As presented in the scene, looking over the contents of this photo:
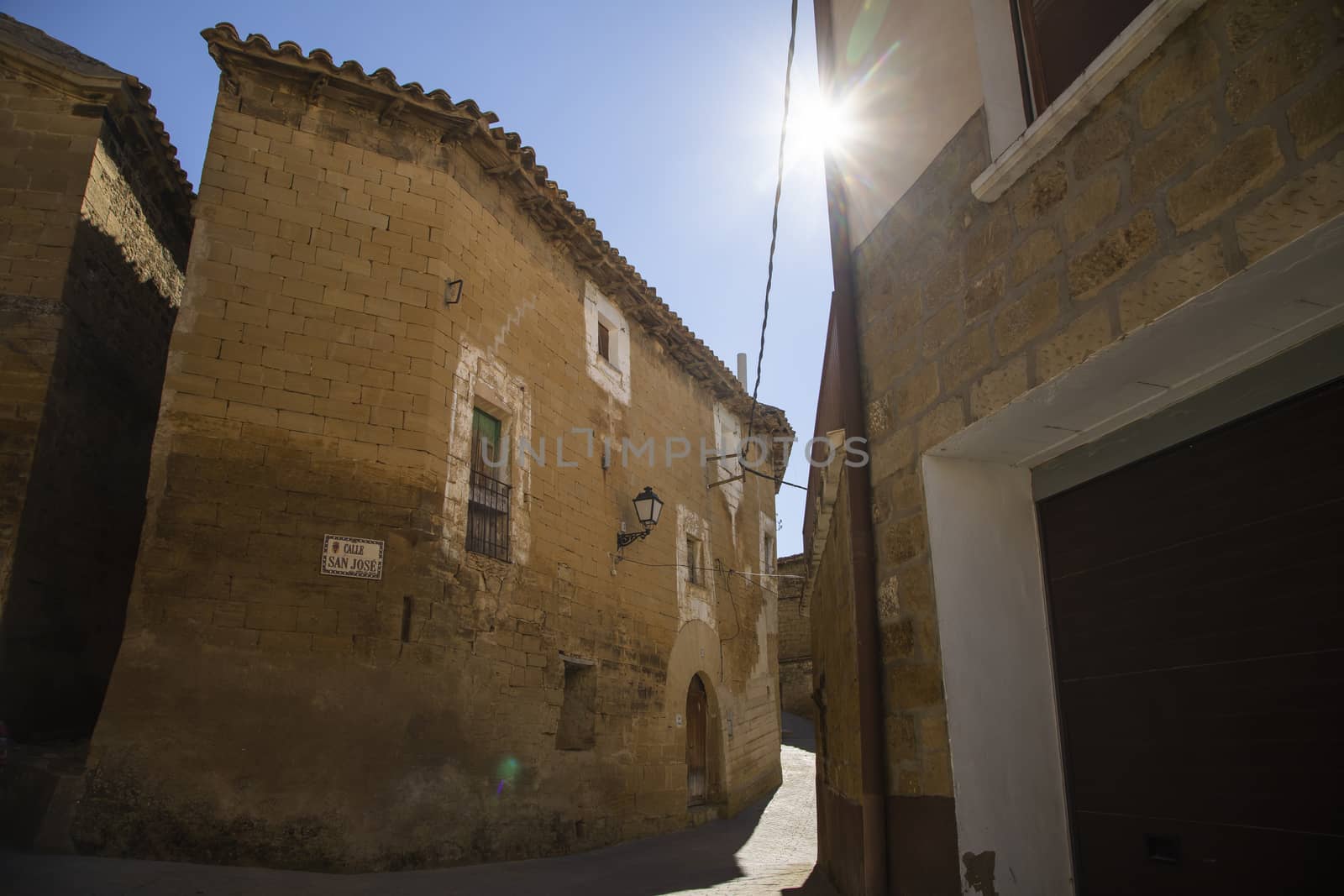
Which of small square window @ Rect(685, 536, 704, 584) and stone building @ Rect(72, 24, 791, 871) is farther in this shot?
small square window @ Rect(685, 536, 704, 584)

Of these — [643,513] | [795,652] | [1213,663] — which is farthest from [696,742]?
[1213,663]

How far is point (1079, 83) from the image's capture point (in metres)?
2.91

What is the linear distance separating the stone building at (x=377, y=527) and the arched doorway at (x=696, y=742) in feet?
4.55

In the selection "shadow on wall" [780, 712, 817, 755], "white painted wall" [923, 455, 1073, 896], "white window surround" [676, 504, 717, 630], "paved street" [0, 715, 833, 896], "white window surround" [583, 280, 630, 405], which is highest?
"white window surround" [583, 280, 630, 405]

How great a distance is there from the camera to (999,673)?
3436mm

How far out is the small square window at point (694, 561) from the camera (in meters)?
13.6

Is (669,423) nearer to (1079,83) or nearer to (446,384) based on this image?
(446,384)

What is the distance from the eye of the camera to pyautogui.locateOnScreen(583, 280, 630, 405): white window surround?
37.9 feet

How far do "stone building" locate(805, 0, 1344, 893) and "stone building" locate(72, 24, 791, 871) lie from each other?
454 cm

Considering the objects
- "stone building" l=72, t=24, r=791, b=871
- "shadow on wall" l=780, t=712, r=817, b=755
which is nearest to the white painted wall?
"stone building" l=72, t=24, r=791, b=871

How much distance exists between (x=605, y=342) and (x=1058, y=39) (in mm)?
9136

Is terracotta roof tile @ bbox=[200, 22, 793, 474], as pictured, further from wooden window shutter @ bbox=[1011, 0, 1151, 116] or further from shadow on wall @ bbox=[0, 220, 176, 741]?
wooden window shutter @ bbox=[1011, 0, 1151, 116]

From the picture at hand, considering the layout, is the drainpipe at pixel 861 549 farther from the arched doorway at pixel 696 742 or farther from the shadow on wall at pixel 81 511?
the arched doorway at pixel 696 742

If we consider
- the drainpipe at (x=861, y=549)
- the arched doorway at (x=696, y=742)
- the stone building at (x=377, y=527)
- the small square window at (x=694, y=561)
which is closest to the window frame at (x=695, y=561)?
the small square window at (x=694, y=561)
